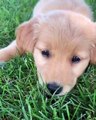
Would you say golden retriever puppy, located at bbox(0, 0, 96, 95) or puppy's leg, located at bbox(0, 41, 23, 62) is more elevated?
golden retriever puppy, located at bbox(0, 0, 96, 95)

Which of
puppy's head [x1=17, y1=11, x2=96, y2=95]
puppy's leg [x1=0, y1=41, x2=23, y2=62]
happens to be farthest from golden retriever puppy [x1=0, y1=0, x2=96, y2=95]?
puppy's leg [x1=0, y1=41, x2=23, y2=62]

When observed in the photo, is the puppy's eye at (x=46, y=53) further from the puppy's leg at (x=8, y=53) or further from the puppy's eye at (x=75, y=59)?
the puppy's leg at (x=8, y=53)

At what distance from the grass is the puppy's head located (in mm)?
78

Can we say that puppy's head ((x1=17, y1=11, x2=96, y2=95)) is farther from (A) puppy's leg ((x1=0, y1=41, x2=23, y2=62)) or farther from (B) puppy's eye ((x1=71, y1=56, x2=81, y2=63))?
(A) puppy's leg ((x1=0, y1=41, x2=23, y2=62))

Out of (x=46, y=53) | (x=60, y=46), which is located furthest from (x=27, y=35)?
(x=60, y=46)

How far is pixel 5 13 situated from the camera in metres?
4.09

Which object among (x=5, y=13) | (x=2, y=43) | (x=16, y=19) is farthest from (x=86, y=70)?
(x=5, y=13)

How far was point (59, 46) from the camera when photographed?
2.58 meters

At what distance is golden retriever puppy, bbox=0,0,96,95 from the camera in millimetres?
2539

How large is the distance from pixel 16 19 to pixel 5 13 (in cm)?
28

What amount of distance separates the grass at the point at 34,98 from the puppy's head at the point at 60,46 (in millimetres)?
78

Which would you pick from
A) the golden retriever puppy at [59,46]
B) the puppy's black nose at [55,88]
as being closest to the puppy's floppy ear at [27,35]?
the golden retriever puppy at [59,46]

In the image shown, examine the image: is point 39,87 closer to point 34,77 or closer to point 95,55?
point 34,77

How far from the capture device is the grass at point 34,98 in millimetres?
2330
